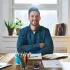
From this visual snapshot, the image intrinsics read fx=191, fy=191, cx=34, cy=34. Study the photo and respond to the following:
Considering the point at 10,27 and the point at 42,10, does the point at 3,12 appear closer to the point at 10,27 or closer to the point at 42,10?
the point at 10,27

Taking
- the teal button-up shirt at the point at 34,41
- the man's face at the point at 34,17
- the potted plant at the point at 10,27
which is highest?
the man's face at the point at 34,17

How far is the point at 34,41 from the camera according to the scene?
274 cm

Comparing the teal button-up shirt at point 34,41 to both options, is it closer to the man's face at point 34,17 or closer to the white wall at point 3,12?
the man's face at point 34,17

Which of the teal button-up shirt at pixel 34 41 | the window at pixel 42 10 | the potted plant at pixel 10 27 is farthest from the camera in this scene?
the window at pixel 42 10

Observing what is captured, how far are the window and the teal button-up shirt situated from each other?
4.50 ft

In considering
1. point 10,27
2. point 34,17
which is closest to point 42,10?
point 10,27

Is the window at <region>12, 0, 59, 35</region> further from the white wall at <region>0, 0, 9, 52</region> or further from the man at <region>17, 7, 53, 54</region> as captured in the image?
the man at <region>17, 7, 53, 54</region>

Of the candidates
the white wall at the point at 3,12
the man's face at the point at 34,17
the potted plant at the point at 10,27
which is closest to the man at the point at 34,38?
the man's face at the point at 34,17

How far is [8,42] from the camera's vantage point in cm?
391

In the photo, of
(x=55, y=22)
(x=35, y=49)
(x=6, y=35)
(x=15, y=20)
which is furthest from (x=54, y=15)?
(x=35, y=49)

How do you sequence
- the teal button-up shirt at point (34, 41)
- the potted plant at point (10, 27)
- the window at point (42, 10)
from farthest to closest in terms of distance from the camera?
the window at point (42, 10)
the potted plant at point (10, 27)
the teal button-up shirt at point (34, 41)

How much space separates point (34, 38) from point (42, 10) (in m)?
1.56

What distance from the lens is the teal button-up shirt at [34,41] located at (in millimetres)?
2600

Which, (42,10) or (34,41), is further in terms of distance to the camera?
(42,10)
